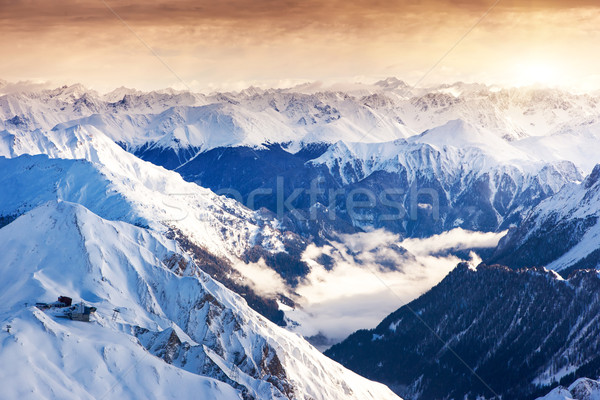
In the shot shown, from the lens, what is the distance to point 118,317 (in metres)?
196

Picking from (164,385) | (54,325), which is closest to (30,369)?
(54,325)

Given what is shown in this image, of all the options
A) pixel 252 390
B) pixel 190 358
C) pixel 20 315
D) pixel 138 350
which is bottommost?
pixel 252 390

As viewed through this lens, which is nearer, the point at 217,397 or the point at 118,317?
the point at 217,397

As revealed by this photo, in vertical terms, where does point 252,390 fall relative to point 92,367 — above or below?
below

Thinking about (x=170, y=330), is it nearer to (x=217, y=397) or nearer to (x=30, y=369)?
(x=217, y=397)

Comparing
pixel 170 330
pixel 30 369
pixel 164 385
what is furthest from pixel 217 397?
pixel 30 369

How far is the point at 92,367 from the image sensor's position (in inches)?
6186

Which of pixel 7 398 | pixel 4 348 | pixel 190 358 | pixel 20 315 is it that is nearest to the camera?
pixel 7 398

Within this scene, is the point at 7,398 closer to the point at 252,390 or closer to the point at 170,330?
the point at 170,330

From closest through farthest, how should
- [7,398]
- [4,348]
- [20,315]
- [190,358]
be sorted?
[7,398] → [4,348] → [20,315] → [190,358]

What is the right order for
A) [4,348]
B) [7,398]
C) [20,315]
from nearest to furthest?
1. [7,398]
2. [4,348]
3. [20,315]

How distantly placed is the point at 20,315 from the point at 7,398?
26.5 metres

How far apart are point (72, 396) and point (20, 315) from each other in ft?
81.4

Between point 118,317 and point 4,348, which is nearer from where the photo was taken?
point 4,348
